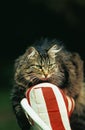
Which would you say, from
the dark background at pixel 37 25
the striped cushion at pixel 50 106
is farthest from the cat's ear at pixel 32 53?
the dark background at pixel 37 25

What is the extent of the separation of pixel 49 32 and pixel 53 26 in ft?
1.08

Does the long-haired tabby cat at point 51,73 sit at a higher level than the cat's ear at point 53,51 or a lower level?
lower

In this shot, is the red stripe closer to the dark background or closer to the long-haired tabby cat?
the long-haired tabby cat

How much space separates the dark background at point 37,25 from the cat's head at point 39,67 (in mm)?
5853

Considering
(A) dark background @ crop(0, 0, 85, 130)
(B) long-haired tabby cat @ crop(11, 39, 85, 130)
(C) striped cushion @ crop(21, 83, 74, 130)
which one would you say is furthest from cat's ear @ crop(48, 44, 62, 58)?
(A) dark background @ crop(0, 0, 85, 130)

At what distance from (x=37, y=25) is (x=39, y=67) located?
6.99 m

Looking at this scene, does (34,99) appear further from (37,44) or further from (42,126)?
(37,44)

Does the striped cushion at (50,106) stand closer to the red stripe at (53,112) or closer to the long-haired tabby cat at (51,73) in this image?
the red stripe at (53,112)

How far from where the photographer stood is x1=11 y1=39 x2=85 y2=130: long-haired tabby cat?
219 inches

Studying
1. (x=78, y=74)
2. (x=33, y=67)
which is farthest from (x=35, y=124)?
(x=78, y=74)

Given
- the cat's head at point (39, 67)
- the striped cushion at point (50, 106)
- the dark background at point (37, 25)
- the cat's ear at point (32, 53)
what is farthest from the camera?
the dark background at point (37, 25)

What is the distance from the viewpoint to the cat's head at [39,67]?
5516mm

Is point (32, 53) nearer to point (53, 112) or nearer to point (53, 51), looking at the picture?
point (53, 51)

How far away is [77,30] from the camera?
1224 cm
